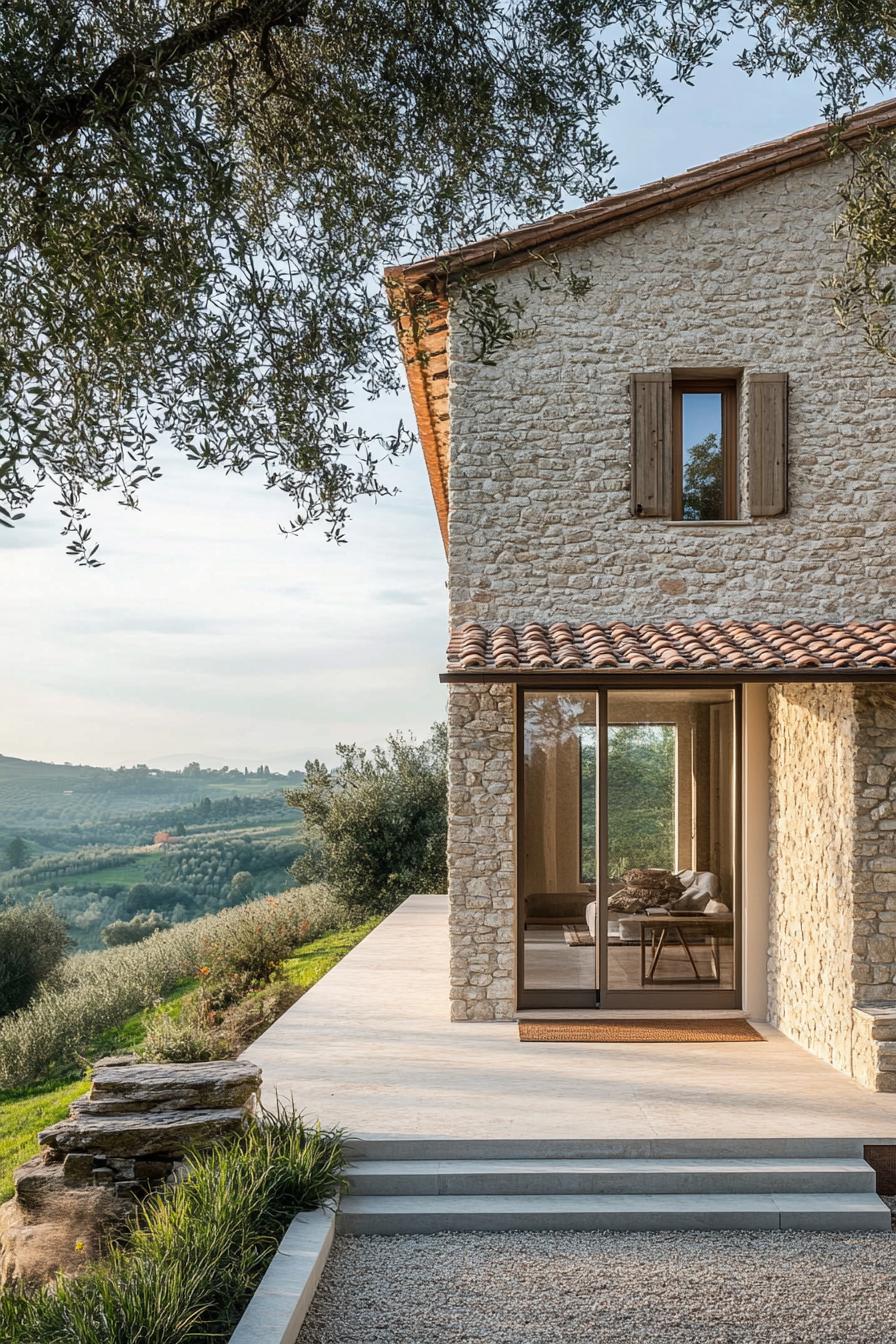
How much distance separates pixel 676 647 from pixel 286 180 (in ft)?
16.9

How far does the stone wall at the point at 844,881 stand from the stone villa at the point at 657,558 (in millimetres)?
345

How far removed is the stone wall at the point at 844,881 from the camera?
8312 mm

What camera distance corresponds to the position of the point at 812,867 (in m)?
9.12

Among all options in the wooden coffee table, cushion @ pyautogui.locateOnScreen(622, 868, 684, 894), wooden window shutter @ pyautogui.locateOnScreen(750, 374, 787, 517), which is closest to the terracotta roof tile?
wooden window shutter @ pyautogui.locateOnScreen(750, 374, 787, 517)

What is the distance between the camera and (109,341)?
181 inches

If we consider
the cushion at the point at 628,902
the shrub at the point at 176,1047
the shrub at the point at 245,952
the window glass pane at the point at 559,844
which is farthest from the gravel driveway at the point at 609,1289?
the shrub at the point at 245,952

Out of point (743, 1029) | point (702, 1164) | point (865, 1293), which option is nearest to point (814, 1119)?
point (702, 1164)

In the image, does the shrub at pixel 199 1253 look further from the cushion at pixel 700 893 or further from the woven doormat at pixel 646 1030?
the cushion at pixel 700 893

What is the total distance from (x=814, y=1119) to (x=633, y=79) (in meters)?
6.21

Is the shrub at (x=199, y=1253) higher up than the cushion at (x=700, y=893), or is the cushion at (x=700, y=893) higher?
the cushion at (x=700, y=893)

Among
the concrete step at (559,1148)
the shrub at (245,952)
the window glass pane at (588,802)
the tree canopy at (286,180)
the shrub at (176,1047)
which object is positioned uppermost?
the tree canopy at (286,180)

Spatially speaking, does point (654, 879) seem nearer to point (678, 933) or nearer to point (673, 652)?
point (678, 933)

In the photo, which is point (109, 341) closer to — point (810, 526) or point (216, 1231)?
point (216, 1231)

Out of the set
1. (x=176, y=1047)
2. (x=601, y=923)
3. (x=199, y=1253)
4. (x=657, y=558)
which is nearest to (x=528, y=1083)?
(x=601, y=923)
